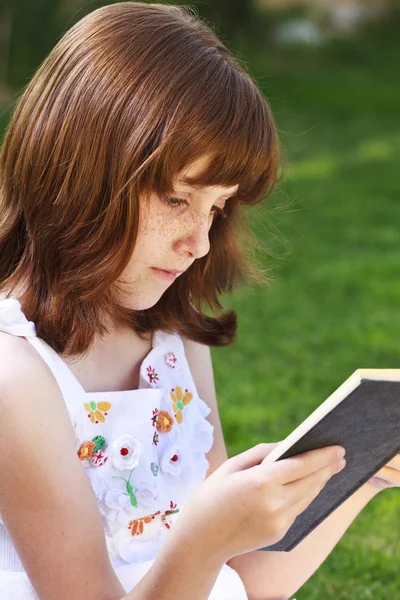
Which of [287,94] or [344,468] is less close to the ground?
[344,468]

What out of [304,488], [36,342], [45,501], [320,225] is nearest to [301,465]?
[304,488]

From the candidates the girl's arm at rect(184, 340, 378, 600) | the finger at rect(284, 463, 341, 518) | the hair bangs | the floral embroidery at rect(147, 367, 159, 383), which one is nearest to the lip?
the hair bangs

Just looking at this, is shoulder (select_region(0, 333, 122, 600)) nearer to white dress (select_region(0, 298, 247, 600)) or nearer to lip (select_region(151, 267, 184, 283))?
white dress (select_region(0, 298, 247, 600))

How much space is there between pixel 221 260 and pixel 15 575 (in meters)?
0.71

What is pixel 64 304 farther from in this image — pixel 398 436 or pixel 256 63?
pixel 256 63

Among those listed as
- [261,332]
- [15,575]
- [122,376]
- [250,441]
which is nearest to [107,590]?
[15,575]


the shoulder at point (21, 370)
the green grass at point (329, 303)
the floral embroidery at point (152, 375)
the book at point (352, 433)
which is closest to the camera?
the book at point (352, 433)

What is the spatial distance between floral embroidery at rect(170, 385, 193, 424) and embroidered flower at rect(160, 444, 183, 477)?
71 mm

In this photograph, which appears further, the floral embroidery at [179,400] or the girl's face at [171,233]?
the floral embroidery at [179,400]

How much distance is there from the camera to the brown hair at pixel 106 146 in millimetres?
1561

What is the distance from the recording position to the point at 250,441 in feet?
11.1

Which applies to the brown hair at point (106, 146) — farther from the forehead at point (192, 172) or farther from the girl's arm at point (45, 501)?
the girl's arm at point (45, 501)

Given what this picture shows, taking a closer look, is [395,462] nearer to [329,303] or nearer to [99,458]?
[99,458]

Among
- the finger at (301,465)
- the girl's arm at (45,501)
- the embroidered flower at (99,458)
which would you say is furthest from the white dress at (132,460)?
the finger at (301,465)
